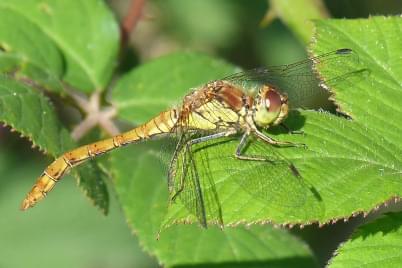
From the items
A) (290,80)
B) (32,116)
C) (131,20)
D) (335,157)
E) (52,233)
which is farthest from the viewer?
(52,233)

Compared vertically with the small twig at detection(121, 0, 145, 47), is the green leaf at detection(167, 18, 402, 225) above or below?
below

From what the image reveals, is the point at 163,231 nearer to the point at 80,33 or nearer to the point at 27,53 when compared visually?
the point at 27,53

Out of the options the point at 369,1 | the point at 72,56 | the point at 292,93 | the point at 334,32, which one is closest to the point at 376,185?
the point at 334,32

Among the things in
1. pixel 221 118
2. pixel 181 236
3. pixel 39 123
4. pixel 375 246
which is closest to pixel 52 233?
pixel 181 236

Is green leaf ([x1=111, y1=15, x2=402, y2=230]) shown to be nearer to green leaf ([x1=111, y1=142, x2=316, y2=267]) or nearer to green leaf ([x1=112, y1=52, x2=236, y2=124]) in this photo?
green leaf ([x1=111, y1=142, x2=316, y2=267])

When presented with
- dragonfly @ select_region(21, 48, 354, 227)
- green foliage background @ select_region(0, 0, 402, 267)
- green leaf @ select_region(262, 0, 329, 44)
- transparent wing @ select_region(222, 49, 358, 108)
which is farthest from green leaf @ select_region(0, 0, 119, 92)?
green leaf @ select_region(262, 0, 329, 44)

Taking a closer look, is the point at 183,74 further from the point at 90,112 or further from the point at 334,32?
the point at 334,32

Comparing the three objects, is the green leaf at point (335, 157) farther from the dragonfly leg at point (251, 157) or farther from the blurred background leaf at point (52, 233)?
the blurred background leaf at point (52, 233)
